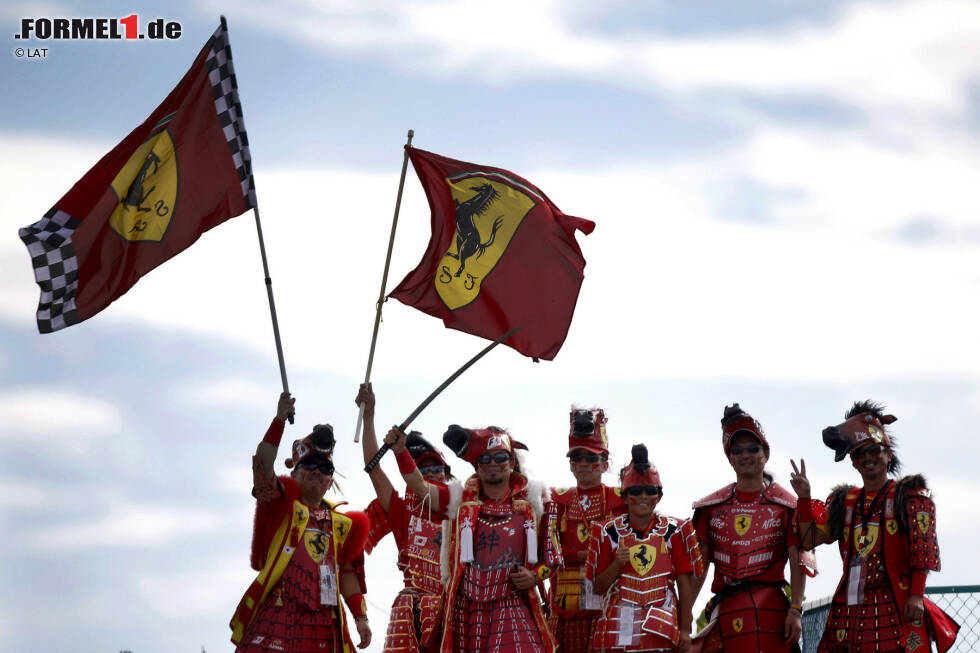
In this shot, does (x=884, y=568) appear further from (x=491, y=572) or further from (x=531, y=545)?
(x=491, y=572)

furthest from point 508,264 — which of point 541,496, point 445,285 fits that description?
point 541,496

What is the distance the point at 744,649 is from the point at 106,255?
21.5ft

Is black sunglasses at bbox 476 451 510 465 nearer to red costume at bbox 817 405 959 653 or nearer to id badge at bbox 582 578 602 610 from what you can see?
id badge at bbox 582 578 602 610

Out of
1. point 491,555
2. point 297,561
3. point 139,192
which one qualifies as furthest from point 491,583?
point 139,192

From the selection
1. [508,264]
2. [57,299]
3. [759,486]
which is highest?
[508,264]

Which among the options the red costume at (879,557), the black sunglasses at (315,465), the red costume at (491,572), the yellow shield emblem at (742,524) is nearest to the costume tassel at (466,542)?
the red costume at (491,572)

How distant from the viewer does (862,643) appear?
10508mm

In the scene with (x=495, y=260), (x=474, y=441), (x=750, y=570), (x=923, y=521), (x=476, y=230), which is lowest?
(x=750, y=570)

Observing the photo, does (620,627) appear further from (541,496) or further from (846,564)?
(846,564)

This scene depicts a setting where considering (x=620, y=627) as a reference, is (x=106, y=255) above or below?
above

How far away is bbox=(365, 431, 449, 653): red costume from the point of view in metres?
11.7

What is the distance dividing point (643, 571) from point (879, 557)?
6.49 ft

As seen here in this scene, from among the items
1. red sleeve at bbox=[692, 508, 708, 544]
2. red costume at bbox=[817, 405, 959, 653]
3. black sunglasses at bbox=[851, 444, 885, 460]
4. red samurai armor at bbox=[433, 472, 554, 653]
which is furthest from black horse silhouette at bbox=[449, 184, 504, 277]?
black sunglasses at bbox=[851, 444, 885, 460]

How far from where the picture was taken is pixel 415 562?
500 inches
